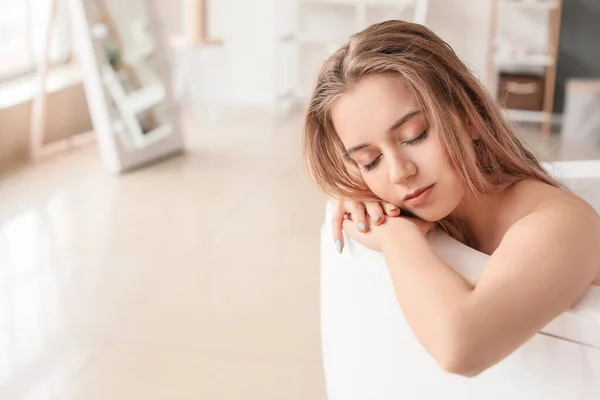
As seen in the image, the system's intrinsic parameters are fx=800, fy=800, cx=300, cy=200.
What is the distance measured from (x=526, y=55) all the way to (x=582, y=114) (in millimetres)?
574

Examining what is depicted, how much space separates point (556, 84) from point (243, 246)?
9.62ft

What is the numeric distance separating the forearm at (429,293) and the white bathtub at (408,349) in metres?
0.05

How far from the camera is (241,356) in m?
2.09

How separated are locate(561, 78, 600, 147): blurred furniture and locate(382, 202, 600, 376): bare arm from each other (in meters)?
3.56

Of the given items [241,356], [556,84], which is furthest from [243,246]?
[556,84]

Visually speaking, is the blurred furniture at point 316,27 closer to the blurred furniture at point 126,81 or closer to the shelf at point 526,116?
the shelf at point 526,116

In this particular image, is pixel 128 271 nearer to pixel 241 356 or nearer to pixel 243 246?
pixel 243 246

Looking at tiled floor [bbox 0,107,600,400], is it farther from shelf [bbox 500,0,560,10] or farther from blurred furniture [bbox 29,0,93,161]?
shelf [bbox 500,0,560,10]

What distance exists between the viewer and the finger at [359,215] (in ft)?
4.13

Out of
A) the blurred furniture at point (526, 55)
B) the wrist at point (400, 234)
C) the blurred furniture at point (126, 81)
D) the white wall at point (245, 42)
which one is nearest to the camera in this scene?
the wrist at point (400, 234)

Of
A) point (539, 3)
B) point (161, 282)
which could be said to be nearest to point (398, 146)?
point (161, 282)

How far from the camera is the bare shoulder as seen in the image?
3.42ft

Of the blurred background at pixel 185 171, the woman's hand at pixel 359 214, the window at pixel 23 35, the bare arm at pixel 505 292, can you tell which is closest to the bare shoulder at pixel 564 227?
the bare arm at pixel 505 292

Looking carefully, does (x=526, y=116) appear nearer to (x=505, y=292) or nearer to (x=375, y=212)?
(x=375, y=212)
